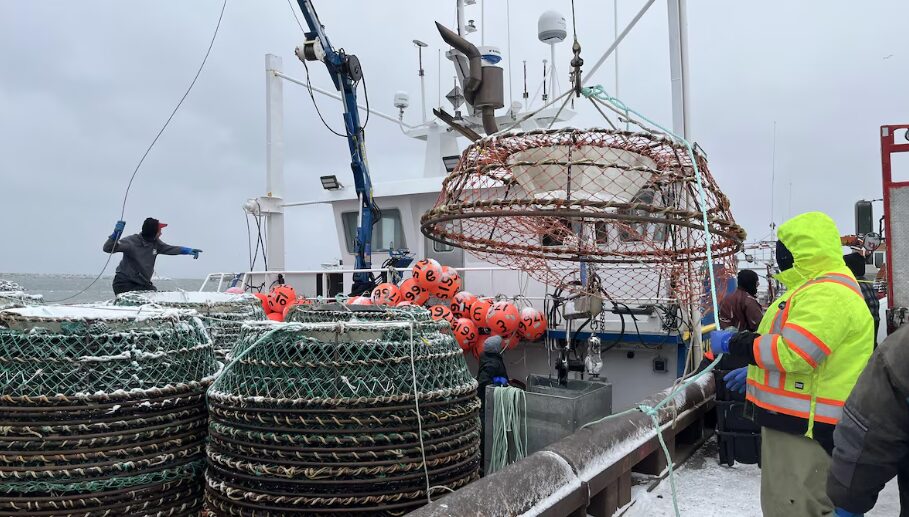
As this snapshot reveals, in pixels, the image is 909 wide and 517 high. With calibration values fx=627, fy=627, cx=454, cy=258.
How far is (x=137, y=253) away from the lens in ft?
20.4

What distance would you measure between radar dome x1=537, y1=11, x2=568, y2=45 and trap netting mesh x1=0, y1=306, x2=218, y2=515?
7.40 meters

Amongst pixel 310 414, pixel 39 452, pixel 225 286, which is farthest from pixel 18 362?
pixel 225 286

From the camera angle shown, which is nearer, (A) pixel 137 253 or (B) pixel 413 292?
(A) pixel 137 253

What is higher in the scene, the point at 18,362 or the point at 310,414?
the point at 18,362

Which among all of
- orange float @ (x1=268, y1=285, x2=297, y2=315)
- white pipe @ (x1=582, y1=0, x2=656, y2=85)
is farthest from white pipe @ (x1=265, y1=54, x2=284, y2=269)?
white pipe @ (x1=582, y1=0, x2=656, y2=85)

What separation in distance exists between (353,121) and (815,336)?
8583mm

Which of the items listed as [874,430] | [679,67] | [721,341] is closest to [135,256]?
[679,67]

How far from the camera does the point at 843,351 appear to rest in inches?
97.2

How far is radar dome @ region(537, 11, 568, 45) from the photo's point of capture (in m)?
8.62

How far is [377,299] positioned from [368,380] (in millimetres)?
4703

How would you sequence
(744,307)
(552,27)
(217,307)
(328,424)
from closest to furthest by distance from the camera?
(328,424)
(217,307)
(744,307)
(552,27)

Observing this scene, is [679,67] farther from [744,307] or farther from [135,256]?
[135,256]

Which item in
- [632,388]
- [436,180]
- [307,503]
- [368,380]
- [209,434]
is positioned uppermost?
[436,180]

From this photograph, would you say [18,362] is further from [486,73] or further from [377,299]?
[377,299]
